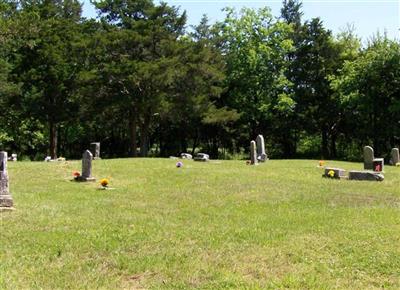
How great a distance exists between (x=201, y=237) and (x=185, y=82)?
1028 inches

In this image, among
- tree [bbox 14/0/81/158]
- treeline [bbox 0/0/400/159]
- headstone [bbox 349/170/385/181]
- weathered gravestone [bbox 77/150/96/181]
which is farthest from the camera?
tree [bbox 14/0/81/158]

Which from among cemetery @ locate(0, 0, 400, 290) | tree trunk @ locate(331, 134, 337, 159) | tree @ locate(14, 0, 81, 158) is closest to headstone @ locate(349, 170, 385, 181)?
cemetery @ locate(0, 0, 400, 290)

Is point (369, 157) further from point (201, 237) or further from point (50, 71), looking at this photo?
point (50, 71)

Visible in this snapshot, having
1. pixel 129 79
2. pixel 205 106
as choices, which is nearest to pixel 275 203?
pixel 129 79

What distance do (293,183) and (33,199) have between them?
28.1 ft

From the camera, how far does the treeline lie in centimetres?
3238

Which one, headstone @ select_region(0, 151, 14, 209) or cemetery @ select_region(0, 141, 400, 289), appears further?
headstone @ select_region(0, 151, 14, 209)

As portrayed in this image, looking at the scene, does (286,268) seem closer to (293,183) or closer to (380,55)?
(293,183)

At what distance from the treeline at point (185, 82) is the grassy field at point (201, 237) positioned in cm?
1298

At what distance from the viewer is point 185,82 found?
111 ft

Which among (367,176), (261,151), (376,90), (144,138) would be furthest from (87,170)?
(376,90)

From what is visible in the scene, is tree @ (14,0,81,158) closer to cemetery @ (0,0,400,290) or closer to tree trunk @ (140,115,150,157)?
cemetery @ (0,0,400,290)

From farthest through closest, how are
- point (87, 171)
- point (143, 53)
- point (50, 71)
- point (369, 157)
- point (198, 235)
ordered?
point (50, 71), point (143, 53), point (369, 157), point (87, 171), point (198, 235)

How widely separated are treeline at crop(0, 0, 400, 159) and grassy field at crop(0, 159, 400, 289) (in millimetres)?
12981
